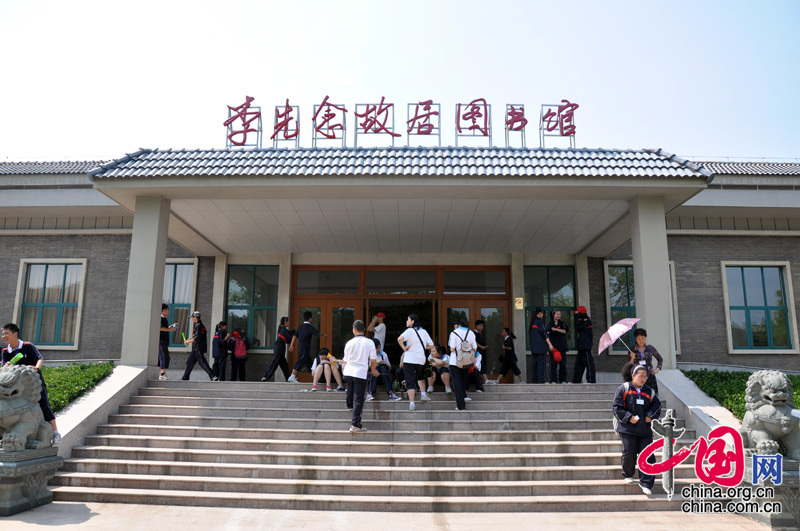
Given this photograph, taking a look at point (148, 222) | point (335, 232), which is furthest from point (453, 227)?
point (148, 222)

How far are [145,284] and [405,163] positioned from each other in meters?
5.30

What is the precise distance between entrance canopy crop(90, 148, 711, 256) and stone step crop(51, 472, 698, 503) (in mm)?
5119

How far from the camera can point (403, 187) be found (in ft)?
31.9

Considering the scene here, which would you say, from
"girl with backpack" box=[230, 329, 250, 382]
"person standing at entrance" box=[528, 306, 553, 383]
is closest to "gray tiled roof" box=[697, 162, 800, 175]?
"person standing at entrance" box=[528, 306, 553, 383]

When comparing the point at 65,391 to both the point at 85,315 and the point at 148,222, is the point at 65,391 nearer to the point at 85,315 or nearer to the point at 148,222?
the point at 148,222

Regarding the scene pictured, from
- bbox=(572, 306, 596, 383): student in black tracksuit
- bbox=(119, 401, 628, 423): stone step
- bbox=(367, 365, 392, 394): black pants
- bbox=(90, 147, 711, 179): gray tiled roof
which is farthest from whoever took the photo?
bbox=(572, 306, 596, 383): student in black tracksuit

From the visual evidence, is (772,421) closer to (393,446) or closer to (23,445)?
(393,446)

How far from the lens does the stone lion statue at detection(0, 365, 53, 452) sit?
6.00 metres

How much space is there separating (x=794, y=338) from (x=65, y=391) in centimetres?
1657

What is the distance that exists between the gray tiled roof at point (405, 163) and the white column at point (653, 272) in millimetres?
789

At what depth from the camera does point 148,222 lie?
10117mm

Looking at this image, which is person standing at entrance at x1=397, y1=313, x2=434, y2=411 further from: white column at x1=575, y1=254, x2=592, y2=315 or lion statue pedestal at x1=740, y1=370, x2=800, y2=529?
white column at x1=575, y1=254, x2=592, y2=315

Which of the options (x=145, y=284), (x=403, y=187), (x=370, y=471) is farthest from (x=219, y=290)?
(x=370, y=471)

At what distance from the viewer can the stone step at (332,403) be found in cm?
870
